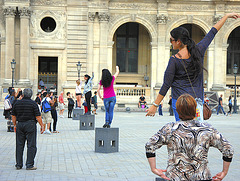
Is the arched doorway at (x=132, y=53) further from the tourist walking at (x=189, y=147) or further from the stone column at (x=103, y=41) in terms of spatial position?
the tourist walking at (x=189, y=147)

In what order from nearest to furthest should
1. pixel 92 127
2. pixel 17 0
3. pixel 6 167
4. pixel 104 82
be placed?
pixel 6 167, pixel 104 82, pixel 92 127, pixel 17 0

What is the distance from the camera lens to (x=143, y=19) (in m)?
40.9

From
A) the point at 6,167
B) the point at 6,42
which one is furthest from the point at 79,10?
the point at 6,167

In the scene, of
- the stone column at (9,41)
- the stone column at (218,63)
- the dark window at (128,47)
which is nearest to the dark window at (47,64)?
the stone column at (9,41)

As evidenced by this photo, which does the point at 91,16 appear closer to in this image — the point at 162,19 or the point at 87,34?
the point at 87,34

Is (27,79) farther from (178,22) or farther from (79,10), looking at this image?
(178,22)

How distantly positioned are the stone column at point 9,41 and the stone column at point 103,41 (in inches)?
287

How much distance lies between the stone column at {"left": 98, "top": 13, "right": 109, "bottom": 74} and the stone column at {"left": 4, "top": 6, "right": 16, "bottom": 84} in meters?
7.29

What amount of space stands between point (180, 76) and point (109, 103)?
6.78 metres

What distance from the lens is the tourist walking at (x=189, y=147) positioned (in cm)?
443

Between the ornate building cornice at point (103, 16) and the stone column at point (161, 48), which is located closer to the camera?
the ornate building cornice at point (103, 16)

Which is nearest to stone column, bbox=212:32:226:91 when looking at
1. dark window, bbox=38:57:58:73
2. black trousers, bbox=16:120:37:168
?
dark window, bbox=38:57:58:73

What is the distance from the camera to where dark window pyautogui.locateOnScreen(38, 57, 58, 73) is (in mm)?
42969

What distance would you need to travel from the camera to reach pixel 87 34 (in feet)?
131
